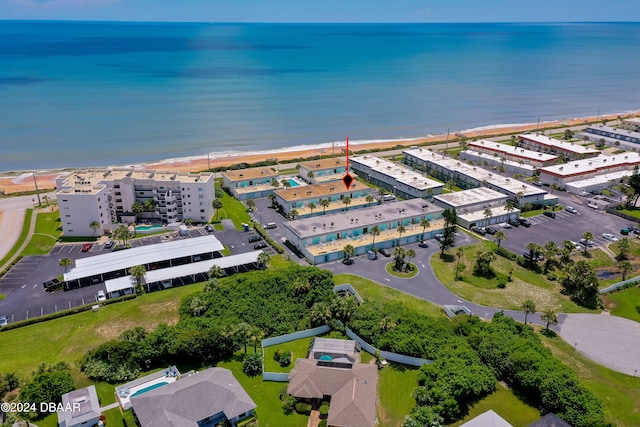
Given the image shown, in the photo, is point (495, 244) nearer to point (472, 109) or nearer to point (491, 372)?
point (491, 372)

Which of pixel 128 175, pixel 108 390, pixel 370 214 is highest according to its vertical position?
pixel 128 175

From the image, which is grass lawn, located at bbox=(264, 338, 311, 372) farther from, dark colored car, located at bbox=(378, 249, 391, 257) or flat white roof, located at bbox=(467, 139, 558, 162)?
flat white roof, located at bbox=(467, 139, 558, 162)

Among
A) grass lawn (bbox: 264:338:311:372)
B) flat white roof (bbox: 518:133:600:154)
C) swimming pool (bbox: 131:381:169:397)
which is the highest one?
flat white roof (bbox: 518:133:600:154)

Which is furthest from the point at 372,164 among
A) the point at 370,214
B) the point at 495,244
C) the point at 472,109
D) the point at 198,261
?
the point at 472,109

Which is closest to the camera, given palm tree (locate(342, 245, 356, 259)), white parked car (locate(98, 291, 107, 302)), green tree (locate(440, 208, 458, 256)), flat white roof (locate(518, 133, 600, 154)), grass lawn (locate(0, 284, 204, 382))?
grass lawn (locate(0, 284, 204, 382))

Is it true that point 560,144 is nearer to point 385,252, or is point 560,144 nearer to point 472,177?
point 472,177

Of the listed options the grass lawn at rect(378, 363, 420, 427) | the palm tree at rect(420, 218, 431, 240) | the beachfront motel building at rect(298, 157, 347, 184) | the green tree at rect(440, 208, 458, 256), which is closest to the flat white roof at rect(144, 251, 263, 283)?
the palm tree at rect(420, 218, 431, 240)

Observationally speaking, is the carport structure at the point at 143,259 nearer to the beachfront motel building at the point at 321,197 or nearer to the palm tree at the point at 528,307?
the beachfront motel building at the point at 321,197
